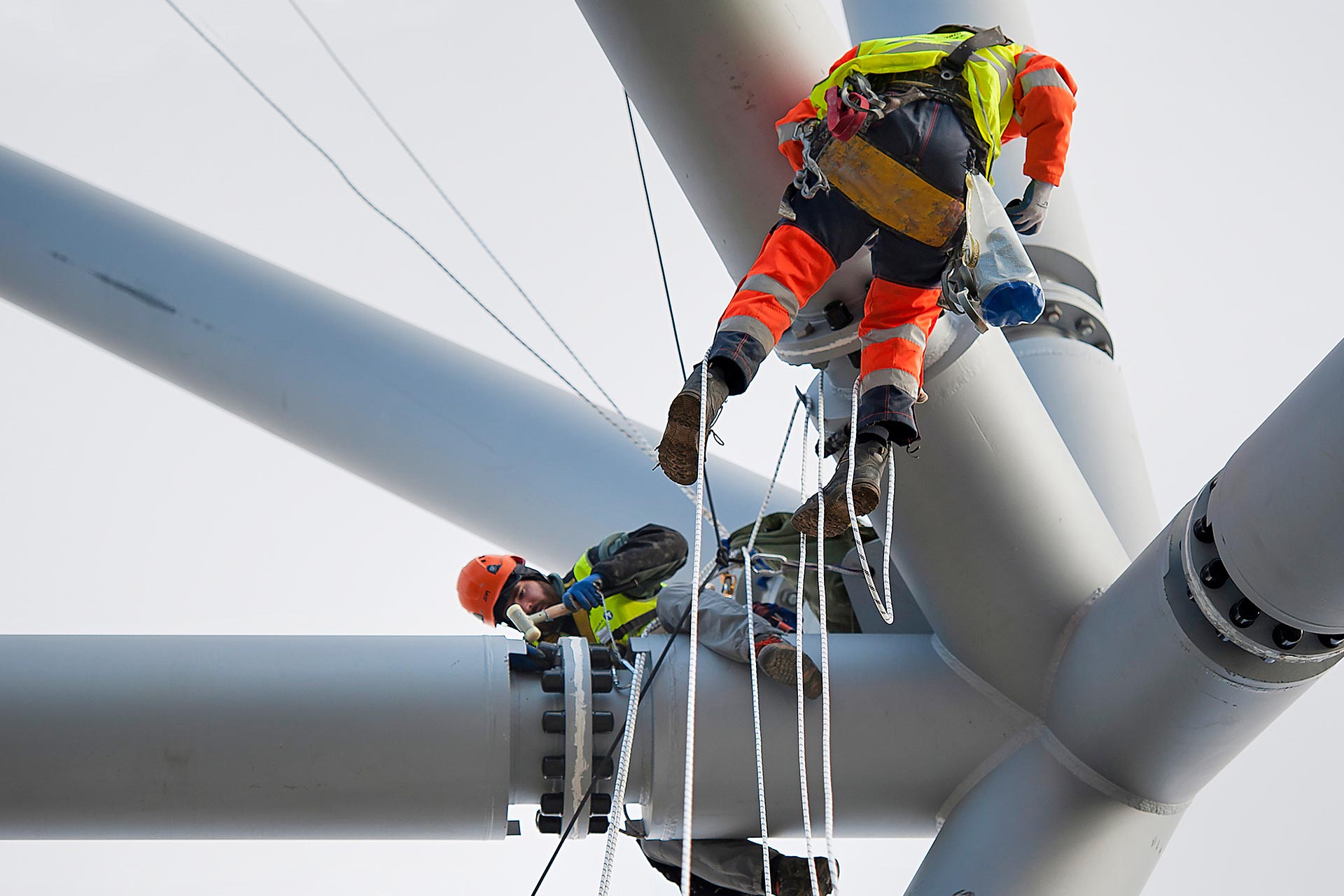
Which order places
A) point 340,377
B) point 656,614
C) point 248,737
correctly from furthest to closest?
point 340,377 → point 656,614 → point 248,737

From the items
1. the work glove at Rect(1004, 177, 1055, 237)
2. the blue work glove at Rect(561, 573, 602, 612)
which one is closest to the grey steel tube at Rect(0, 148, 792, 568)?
the blue work glove at Rect(561, 573, 602, 612)

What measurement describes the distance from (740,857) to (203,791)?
1979mm

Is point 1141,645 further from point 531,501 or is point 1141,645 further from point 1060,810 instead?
point 531,501

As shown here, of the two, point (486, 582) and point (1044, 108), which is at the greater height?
point (1044, 108)

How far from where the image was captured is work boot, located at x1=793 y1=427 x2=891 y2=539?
4.90m

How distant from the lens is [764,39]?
16.9ft

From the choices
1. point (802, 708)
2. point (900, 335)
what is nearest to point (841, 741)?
point (802, 708)

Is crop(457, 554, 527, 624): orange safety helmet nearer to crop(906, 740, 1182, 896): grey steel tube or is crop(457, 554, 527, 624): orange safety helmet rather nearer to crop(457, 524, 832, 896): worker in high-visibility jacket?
crop(457, 524, 832, 896): worker in high-visibility jacket

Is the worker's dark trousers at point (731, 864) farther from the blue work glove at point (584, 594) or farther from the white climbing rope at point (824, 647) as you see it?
the blue work glove at point (584, 594)

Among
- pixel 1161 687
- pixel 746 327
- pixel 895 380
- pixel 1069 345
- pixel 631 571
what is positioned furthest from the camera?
pixel 1069 345

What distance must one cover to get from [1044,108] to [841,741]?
93.9 inches

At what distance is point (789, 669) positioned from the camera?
235 inches

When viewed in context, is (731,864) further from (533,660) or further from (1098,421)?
(1098,421)

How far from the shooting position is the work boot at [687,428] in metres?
4.61
